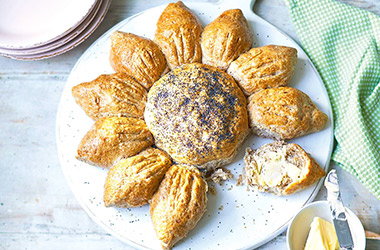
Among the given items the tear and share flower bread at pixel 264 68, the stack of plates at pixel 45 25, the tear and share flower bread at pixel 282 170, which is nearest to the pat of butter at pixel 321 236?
the tear and share flower bread at pixel 282 170

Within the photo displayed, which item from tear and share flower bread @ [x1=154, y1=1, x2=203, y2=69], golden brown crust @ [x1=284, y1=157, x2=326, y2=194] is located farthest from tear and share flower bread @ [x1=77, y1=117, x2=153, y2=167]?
golden brown crust @ [x1=284, y1=157, x2=326, y2=194]

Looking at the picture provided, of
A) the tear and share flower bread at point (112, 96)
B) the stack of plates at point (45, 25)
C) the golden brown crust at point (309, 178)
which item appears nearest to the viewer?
the golden brown crust at point (309, 178)

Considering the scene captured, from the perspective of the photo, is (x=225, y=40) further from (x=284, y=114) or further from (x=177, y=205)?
(x=177, y=205)

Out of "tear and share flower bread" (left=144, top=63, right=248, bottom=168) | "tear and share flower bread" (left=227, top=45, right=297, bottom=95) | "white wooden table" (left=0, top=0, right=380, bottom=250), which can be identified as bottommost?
"white wooden table" (left=0, top=0, right=380, bottom=250)

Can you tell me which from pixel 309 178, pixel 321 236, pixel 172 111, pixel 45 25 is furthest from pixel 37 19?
pixel 321 236

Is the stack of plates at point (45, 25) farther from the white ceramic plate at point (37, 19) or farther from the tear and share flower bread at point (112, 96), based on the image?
the tear and share flower bread at point (112, 96)

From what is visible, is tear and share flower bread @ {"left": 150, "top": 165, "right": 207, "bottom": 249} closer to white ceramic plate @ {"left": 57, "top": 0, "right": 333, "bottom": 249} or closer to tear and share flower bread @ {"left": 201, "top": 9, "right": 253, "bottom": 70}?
white ceramic plate @ {"left": 57, "top": 0, "right": 333, "bottom": 249}
